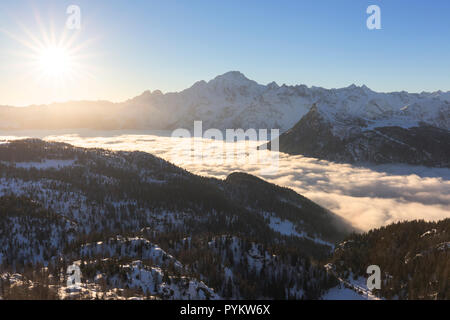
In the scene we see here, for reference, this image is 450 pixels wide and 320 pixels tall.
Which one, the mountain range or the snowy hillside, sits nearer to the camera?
the mountain range

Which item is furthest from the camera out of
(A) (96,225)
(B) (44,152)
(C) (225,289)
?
(B) (44,152)

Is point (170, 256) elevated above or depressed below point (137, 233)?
above

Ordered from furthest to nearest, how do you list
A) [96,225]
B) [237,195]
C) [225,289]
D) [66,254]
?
[237,195]
[96,225]
[66,254]
[225,289]

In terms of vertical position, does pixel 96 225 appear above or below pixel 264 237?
above

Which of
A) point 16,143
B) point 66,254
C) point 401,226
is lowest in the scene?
point 66,254

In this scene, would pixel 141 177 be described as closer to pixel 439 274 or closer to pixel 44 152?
pixel 44 152

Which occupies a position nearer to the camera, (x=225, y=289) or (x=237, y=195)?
(x=225, y=289)

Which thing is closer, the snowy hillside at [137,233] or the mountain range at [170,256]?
the mountain range at [170,256]

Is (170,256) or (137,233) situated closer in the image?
(170,256)
